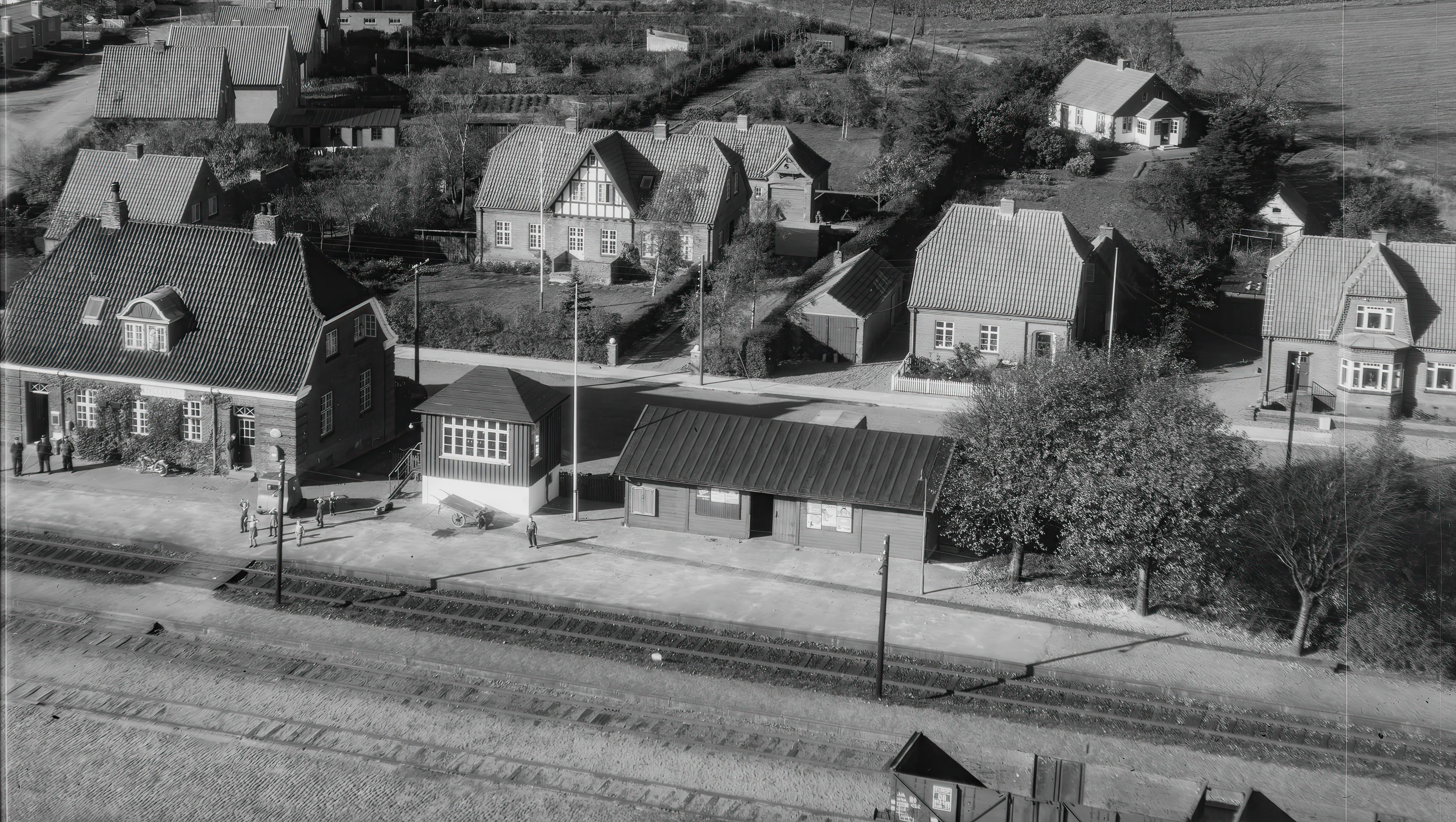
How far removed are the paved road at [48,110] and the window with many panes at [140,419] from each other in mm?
40414

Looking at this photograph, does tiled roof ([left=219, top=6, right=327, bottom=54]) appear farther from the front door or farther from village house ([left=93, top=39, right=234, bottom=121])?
the front door

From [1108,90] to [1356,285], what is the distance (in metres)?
37.3

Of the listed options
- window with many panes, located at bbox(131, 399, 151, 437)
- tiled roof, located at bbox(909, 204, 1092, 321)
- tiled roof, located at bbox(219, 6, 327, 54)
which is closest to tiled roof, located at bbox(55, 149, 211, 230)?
window with many panes, located at bbox(131, 399, 151, 437)

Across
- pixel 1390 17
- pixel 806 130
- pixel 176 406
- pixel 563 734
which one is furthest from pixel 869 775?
pixel 1390 17

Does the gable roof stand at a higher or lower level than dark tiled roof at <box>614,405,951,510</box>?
higher

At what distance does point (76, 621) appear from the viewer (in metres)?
39.8

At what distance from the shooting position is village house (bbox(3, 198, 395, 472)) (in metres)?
48.5

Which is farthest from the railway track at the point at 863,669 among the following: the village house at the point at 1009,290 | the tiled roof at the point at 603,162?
the tiled roof at the point at 603,162

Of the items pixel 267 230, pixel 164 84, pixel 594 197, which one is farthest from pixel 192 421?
pixel 164 84

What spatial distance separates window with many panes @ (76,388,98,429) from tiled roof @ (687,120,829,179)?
36.0m

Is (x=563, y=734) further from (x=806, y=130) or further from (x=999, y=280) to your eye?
(x=806, y=130)

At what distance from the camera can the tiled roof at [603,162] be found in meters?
71.9

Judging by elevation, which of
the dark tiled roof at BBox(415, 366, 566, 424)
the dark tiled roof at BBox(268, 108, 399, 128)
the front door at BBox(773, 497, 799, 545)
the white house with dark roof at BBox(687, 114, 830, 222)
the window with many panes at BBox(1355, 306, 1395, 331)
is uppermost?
the dark tiled roof at BBox(268, 108, 399, 128)

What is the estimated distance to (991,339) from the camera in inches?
2391
